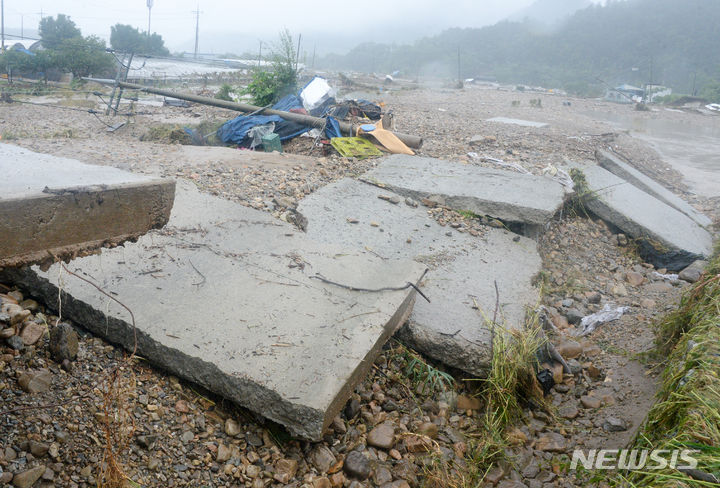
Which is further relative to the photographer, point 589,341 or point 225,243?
point 589,341

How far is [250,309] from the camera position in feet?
7.26

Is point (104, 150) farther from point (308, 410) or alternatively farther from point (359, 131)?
point (308, 410)

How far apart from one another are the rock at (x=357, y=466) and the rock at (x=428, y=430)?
345 mm

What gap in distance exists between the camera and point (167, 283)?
2.31 meters

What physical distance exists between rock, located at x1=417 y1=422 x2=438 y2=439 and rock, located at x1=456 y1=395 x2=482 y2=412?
0.27 metres

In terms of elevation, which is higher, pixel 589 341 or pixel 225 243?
pixel 225 243

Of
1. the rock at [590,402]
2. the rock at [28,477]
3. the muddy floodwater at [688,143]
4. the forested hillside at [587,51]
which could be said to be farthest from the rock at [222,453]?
the forested hillside at [587,51]

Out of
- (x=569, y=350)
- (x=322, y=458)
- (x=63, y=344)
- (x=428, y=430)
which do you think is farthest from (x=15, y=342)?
(x=569, y=350)

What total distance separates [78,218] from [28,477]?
82 cm

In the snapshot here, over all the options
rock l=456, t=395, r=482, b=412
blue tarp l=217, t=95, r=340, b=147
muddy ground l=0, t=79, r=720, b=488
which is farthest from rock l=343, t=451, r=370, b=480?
blue tarp l=217, t=95, r=340, b=147

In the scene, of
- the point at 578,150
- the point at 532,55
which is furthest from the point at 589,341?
the point at 532,55

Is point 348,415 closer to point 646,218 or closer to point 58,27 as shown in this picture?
point 646,218

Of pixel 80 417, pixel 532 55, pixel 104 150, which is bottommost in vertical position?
pixel 80 417

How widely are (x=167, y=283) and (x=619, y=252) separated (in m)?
3.90
